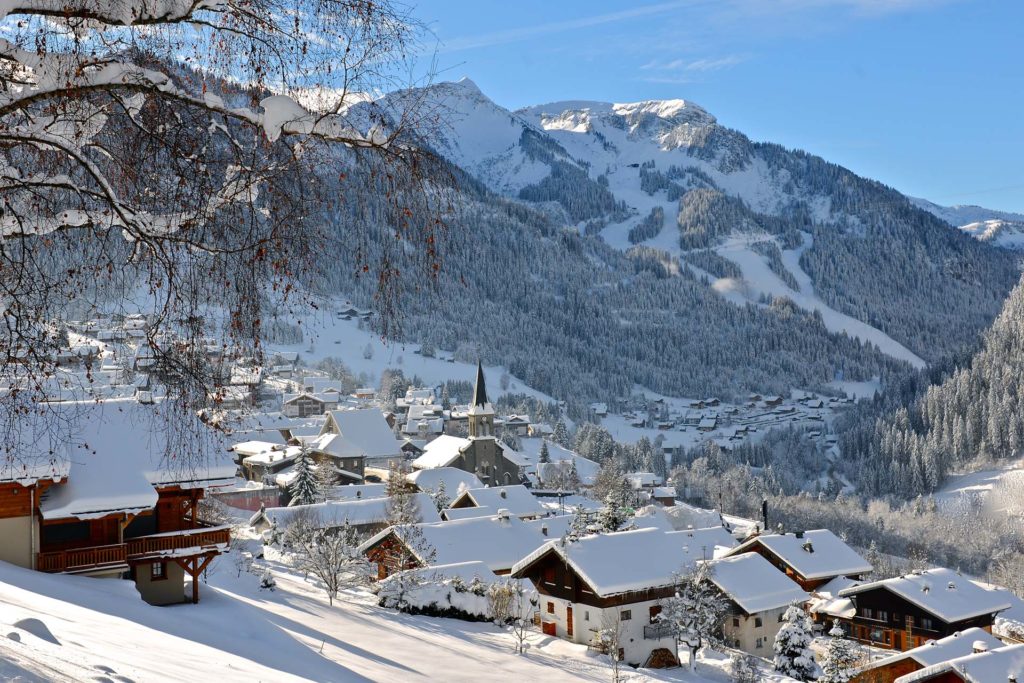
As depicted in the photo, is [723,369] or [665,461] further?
[723,369]

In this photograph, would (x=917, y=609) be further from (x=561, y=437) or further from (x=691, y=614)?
(x=561, y=437)

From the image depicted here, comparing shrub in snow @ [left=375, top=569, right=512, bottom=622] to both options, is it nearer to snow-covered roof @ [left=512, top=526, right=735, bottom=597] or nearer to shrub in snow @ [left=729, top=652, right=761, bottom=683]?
snow-covered roof @ [left=512, top=526, right=735, bottom=597]

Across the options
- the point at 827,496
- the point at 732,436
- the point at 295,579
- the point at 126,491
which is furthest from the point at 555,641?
the point at 732,436

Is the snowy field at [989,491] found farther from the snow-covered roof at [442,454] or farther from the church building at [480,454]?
the snow-covered roof at [442,454]

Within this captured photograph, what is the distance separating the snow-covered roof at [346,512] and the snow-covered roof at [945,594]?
65.2ft

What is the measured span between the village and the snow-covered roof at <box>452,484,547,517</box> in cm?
13

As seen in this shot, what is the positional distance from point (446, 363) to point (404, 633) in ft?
413

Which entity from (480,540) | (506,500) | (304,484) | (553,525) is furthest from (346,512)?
(506,500)

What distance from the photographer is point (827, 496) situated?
93.8 meters

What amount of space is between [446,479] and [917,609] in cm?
3102

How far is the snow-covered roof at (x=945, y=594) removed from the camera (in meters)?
33.8

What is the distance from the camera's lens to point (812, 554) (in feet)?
138

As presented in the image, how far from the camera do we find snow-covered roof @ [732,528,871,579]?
1624 inches

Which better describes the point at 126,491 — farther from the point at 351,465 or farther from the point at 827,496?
the point at 827,496
